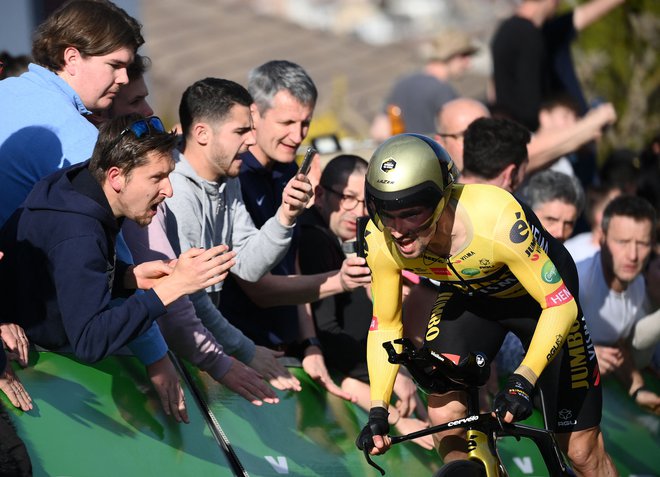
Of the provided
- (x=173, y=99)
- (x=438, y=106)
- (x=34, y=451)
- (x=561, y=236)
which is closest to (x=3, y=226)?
(x=34, y=451)

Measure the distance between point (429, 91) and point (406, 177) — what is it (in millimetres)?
5279

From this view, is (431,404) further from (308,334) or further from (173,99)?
(173,99)

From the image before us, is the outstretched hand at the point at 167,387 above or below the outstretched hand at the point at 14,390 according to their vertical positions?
below

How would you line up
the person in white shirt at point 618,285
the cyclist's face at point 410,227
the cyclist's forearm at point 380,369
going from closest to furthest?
the cyclist's face at point 410,227, the cyclist's forearm at point 380,369, the person in white shirt at point 618,285

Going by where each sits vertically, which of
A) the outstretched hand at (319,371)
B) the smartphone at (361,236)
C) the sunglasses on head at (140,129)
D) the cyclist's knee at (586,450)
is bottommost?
the cyclist's knee at (586,450)

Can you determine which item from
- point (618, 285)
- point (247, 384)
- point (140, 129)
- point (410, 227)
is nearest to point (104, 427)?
point (247, 384)

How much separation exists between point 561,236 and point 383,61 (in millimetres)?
20401

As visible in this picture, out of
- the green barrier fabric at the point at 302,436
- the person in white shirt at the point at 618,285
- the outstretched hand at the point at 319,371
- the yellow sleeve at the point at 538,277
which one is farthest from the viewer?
the person in white shirt at the point at 618,285

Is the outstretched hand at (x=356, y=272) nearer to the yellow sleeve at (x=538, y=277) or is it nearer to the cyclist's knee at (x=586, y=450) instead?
the yellow sleeve at (x=538, y=277)

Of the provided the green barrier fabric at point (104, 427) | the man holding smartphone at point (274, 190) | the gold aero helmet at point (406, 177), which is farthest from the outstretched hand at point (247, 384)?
the gold aero helmet at point (406, 177)

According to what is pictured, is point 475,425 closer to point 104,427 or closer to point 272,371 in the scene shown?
point 272,371

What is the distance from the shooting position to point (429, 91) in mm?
10203

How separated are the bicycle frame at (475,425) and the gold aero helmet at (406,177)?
0.60m

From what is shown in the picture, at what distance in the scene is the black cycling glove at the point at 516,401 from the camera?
499 cm
